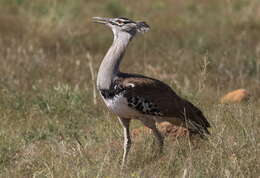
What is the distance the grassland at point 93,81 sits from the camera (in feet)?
14.8

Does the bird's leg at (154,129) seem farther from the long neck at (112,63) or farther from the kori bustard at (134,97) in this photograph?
the long neck at (112,63)

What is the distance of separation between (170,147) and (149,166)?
442 millimetres

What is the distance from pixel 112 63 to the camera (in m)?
4.78

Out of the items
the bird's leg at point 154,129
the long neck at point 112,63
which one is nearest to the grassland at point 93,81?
the bird's leg at point 154,129

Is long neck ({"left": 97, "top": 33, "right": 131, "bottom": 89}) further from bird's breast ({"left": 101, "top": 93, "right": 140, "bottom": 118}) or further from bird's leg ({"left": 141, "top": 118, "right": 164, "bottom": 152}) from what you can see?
bird's leg ({"left": 141, "top": 118, "right": 164, "bottom": 152})

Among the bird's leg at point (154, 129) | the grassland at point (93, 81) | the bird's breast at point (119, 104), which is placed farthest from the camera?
the bird's leg at point (154, 129)

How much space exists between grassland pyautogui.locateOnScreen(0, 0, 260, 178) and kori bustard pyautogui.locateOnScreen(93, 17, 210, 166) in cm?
14

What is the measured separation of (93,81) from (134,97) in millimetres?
1734

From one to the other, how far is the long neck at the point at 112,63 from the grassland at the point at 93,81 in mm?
450

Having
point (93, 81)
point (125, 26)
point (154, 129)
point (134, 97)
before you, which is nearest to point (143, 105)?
point (134, 97)

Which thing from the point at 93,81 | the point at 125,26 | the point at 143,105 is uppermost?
the point at 125,26

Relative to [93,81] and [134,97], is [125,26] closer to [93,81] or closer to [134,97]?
[134,97]

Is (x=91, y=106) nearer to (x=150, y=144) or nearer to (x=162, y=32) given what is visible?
(x=150, y=144)

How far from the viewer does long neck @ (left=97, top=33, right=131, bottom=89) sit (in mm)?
4695
